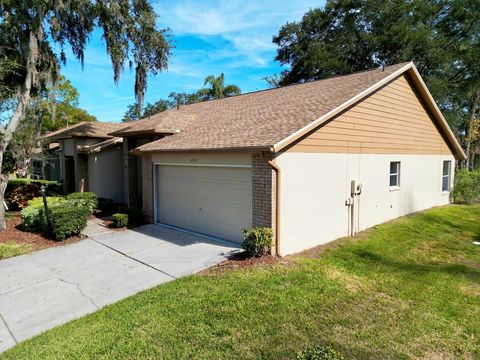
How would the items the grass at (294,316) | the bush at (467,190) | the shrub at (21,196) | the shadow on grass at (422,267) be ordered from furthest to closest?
the bush at (467,190)
the shrub at (21,196)
the shadow on grass at (422,267)
the grass at (294,316)

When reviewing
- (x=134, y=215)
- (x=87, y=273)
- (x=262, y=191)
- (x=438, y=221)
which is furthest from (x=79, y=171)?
(x=438, y=221)

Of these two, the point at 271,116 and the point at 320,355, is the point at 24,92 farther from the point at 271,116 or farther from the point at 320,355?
the point at 320,355

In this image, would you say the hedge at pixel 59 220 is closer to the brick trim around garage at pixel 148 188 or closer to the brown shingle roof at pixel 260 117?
the brick trim around garage at pixel 148 188

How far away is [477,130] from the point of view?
3228 cm

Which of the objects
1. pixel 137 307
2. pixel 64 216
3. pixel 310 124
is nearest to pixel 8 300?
pixel 137 307

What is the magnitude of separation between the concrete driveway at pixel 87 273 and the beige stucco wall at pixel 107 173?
5.88 m

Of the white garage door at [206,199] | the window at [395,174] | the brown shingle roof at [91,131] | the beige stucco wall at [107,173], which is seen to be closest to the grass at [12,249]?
the white garage door at [206,199]

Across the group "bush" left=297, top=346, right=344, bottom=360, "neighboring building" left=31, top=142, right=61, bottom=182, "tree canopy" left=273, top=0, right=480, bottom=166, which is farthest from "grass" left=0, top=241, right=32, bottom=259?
"tree canopy" left=273, top=0, right=480, bottom=166

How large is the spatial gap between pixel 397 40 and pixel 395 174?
1553 centimetres

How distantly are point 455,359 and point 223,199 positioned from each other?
621 centimetres

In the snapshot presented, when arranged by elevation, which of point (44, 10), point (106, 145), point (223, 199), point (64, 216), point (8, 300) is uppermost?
point (44, 10)

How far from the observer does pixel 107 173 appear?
15461 millimetres

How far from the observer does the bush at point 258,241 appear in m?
7.30

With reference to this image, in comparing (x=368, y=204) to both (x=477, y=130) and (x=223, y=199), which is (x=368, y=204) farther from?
(x=477, y=130)
